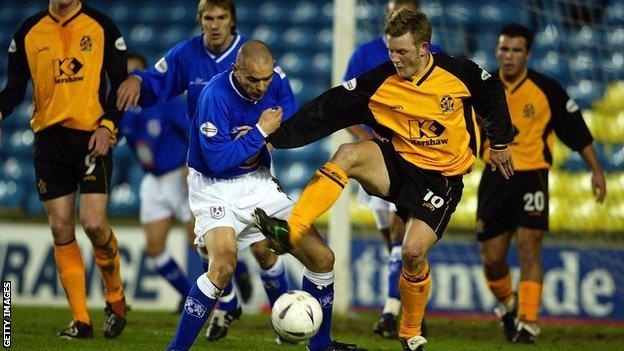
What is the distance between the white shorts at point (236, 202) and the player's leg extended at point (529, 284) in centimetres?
243

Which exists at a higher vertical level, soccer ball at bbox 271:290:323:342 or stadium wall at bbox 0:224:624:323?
soccer ball at bbox 271:290:323:342

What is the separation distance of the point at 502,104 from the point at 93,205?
8.70 feet

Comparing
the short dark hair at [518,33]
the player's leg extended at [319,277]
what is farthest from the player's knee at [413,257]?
the short dark hair at [518,33]

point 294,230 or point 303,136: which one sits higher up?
point 303,136

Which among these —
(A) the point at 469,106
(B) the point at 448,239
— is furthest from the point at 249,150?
(B) the point at 448,239

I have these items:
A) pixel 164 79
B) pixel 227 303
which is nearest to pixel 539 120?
pixel 227 303

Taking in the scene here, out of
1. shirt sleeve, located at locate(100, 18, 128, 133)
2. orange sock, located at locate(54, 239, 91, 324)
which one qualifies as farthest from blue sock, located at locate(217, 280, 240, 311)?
shirt sleeve, located at locate(100, 18, 128, 133)

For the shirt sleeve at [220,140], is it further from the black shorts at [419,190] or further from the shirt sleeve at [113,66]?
the shirt sleeve at [113,66]

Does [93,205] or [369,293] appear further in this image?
[369,293]

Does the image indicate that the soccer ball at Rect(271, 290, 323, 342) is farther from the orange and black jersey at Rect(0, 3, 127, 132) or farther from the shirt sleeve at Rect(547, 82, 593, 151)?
the shirt sleeve at Rect(547, 82, 593, 151)

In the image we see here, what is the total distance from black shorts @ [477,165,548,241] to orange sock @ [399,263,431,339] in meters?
2.09

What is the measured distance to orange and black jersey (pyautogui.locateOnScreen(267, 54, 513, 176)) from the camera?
20.6ft

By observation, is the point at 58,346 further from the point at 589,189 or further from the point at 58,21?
the point at 589,189

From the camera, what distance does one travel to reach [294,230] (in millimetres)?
5848
